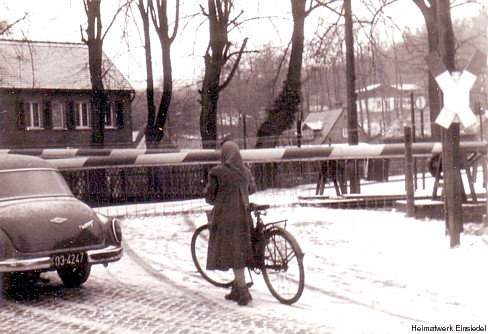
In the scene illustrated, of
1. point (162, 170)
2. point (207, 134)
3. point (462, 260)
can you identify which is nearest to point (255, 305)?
point (462, 260)

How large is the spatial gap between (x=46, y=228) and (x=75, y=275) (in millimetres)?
936

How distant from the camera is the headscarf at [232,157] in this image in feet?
27.6

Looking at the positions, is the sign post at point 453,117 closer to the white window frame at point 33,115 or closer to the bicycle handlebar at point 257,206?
the bicycle handlebar at point 257,206

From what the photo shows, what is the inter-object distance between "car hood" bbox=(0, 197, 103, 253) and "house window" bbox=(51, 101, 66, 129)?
146 feet

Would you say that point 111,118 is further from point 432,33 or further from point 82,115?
point 432,33

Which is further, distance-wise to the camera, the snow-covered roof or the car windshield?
the snow-covered roof

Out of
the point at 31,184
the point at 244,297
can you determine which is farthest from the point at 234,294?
the point at 31,184

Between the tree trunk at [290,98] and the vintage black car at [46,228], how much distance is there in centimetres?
1688

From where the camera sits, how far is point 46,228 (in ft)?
29.4

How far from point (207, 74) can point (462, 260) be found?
19.0m

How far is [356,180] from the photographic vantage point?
679 inches

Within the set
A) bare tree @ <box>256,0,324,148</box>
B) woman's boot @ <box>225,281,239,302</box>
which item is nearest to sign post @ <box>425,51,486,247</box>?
woman's boot @ <box>225,281,239,302</box>

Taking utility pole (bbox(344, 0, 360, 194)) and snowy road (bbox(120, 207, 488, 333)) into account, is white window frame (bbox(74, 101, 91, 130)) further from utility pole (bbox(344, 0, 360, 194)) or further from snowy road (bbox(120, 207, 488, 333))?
snowy road (bbox(120, 207, 488, 333))

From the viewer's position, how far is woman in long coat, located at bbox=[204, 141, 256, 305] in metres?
8.27
